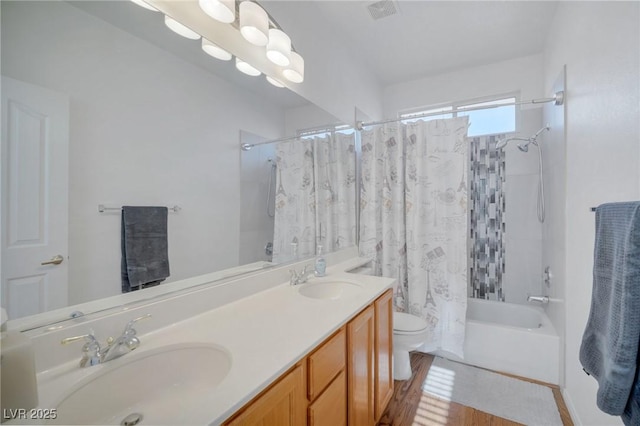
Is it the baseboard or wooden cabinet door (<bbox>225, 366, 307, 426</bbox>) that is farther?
the baseboard

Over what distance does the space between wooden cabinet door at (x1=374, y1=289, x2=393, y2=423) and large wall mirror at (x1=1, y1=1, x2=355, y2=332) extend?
2.37 ft

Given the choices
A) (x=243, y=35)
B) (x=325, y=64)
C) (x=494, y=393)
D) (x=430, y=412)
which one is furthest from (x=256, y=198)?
(x=494, y=393)

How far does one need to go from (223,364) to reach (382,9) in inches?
101

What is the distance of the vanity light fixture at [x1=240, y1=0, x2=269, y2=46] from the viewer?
1287mm

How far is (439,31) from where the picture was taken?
2.32 meters

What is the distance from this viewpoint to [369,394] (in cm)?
134

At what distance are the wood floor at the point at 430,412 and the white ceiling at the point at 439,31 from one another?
2.74 meters

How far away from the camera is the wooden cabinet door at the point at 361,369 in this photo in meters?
1.15

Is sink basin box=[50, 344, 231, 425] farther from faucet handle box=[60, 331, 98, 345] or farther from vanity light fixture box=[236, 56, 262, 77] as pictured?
vanity light fixture box=[236, 56, 262, 77]

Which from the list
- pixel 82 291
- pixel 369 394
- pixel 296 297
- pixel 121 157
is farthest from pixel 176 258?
pixel 369 394

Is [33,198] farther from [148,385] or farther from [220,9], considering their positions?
[220,9]

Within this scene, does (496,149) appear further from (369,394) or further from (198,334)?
(198,334)

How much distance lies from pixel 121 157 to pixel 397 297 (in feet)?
7.42

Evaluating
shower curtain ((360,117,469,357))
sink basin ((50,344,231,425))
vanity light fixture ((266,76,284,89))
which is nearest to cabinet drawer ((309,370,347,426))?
sink basin ((50,344,231,425))
